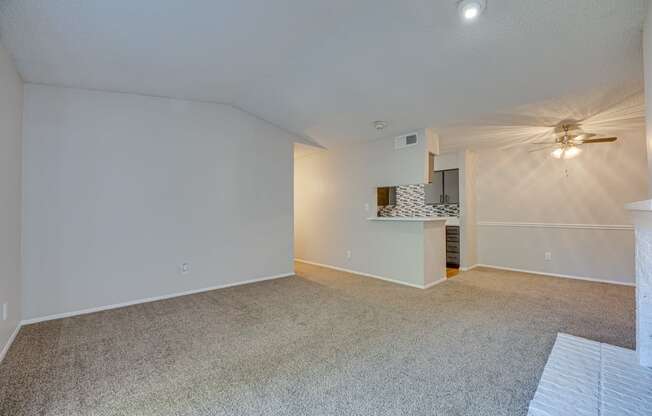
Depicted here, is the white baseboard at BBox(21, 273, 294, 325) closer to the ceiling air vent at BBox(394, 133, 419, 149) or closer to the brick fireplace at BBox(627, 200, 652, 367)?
the ceiling air vent at BBox(394, 133, 419, 149)

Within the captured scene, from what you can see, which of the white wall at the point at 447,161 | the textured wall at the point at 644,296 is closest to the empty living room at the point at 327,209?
the textured wall at the point at 644,296

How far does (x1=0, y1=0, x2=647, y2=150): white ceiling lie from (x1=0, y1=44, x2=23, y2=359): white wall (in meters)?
0.28

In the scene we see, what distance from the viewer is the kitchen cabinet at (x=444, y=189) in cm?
544

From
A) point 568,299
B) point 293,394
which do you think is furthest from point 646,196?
point 293,394

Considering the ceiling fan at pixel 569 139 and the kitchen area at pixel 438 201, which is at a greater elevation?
the ceiling fan at pixel 569 139

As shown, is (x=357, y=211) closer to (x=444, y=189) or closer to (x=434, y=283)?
(x=434, y=283)

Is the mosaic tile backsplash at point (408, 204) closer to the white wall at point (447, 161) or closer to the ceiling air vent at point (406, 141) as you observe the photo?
the ceiling air vent at point (406, 141)

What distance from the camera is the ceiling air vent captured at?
4.08m

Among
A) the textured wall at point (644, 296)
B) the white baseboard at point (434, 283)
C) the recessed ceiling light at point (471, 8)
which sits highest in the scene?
the recessed ceiling light at point (471, 8)

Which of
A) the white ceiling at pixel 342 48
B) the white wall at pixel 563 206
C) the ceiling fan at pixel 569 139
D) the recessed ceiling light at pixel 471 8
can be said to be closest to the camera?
the recessed ceiling light at pixel 471 8

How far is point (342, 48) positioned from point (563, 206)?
433 centimetres

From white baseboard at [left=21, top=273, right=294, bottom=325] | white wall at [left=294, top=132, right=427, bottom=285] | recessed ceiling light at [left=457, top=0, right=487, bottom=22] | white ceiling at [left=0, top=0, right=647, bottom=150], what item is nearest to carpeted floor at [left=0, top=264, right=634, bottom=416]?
white baseboard at [left=21, top=273, right=294, bottom=325]

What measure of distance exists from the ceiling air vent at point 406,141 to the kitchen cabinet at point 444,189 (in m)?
1.62

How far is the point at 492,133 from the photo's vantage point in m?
4.16
